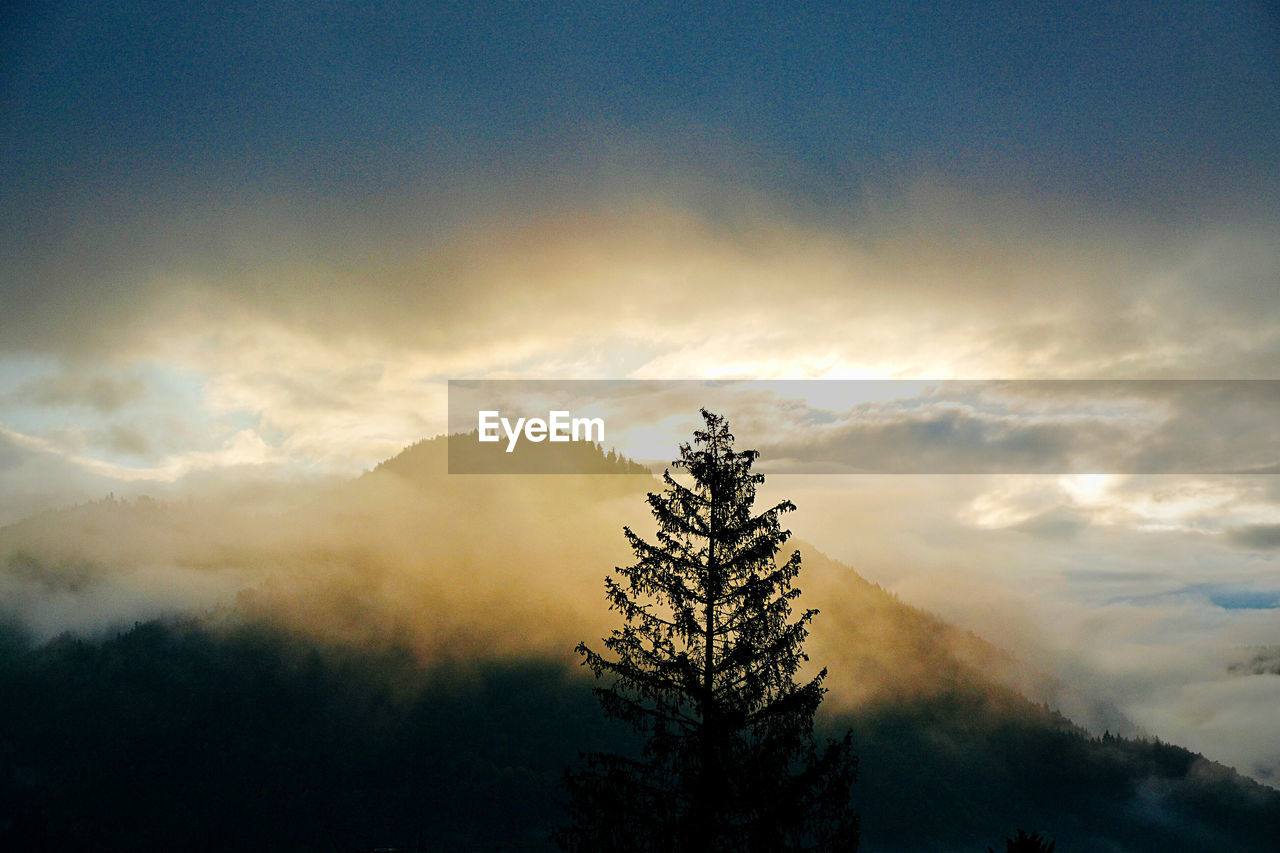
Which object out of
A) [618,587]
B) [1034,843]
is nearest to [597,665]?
[618,587]

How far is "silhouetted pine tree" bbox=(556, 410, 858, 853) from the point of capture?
17.2m

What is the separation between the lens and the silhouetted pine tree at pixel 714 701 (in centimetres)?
1722

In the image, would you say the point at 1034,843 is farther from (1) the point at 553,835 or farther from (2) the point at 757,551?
(1) the point at 553,835

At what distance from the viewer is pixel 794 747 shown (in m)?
17.6

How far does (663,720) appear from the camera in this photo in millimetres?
17875

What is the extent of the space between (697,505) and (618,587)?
8.36ft

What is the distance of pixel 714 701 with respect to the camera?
700 inches

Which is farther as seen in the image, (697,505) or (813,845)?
(697,505)

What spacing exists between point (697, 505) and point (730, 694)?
4123 mm

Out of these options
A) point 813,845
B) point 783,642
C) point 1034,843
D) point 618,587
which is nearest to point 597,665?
point 618,587

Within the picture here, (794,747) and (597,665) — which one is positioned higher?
(597,665)

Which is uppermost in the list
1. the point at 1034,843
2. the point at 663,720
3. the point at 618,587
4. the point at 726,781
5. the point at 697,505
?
the point at 697,505

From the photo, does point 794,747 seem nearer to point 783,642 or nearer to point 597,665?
point 783,642

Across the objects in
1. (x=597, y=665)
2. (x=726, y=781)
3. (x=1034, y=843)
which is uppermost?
(x=597, y=665)
